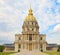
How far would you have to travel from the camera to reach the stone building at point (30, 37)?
8162cm

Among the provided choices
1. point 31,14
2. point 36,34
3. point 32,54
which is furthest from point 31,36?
point 32,54

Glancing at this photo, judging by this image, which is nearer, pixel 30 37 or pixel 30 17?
pixel 30 37

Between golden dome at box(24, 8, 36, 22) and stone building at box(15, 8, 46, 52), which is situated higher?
golden dome at box(24, 8, 36, 22)

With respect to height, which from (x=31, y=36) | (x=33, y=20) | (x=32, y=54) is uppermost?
(x=33, y=20)

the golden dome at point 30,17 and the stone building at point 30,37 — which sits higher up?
the golden dome at point 30,17

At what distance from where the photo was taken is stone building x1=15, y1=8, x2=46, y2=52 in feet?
268

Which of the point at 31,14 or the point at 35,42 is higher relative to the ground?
the point at 31,14

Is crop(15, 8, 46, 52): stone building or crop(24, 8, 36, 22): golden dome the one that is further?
crop(24, 8, 36, 22): golden dome

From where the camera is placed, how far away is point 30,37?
82.8m

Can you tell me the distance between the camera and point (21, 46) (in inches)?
3250

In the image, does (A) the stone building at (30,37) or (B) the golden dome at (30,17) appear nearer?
(A) the stone building at (30,37)

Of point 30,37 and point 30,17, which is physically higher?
point 30,17

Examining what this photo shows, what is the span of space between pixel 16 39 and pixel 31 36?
5.21m

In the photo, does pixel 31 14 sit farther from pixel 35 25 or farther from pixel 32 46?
pixel 32 46
